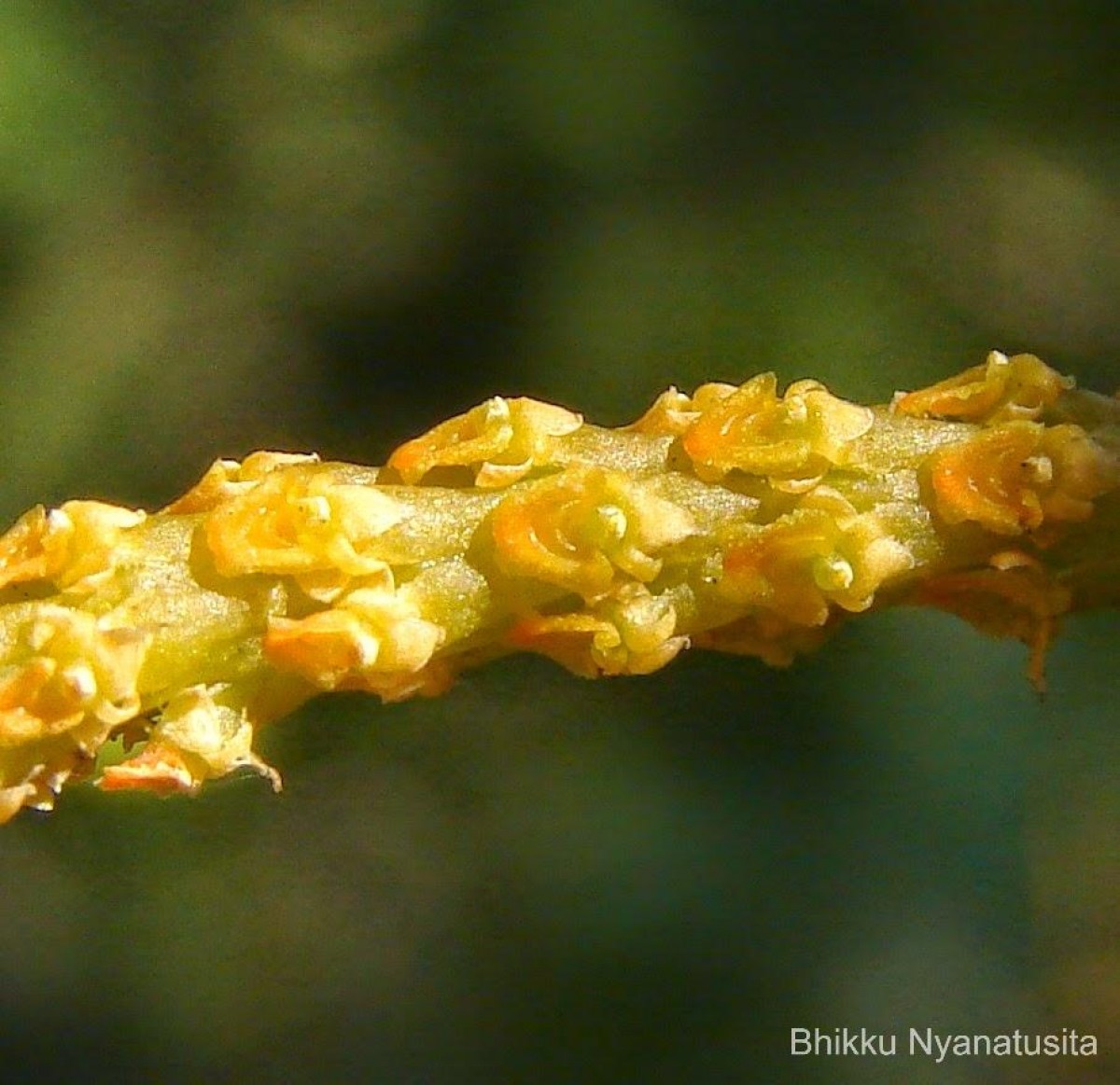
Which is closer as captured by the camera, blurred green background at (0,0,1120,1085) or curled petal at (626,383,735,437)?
curled petal at (626,383,735,437)

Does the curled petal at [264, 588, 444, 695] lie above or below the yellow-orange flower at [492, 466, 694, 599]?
below

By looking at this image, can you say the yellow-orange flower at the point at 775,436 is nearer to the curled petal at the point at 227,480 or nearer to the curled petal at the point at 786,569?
the curled petal at the point at 786,569

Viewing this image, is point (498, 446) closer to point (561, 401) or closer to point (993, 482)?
point (993, 482)

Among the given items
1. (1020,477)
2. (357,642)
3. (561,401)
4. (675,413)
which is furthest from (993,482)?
(561,401)

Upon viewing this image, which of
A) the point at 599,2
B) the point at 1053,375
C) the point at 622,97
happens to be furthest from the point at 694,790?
the point at 1053,375

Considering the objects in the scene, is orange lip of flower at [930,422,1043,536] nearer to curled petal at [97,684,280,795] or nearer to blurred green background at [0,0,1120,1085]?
curled petal at [97,684,280,795]

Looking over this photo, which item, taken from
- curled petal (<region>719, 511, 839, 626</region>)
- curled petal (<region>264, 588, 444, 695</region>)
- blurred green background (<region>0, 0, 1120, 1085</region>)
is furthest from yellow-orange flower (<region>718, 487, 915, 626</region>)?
blurred green background (<region>0, 0, 1120, 1085</region>)

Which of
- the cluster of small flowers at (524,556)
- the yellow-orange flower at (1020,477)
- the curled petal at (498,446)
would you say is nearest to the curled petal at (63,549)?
the cluster of small flowers at (524,556)

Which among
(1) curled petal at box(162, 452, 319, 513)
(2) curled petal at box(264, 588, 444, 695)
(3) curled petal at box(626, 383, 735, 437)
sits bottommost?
(2) curled petal at box(264, 588, 444, 695)
